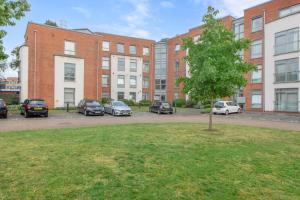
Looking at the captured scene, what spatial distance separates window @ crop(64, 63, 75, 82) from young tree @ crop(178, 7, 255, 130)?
82.4ft

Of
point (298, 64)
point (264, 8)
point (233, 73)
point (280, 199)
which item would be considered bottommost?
point (280, 199)

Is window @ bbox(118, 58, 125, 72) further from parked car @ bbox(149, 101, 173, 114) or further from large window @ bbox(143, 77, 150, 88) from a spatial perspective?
parked car @ bbox(149, 101, 173, 114)

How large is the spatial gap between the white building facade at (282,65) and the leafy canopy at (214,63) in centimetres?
1936

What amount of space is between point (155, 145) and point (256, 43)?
30634 mm

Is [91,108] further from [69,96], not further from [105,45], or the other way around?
[105,45]

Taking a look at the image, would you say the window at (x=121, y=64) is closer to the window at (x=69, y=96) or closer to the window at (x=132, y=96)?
the window at (x=132, y=96)

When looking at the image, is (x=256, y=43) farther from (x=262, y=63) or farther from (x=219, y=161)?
(x=219, y=161)

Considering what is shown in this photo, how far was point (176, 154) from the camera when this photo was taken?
8.00 m

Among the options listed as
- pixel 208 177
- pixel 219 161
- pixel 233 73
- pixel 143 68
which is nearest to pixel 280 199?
pixel 208 177

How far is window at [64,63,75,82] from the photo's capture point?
3566 cm

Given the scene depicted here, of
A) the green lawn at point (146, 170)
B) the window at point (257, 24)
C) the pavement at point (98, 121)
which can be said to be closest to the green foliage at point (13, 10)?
the green lawn at point (146, 170)

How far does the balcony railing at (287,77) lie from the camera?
95.5 feet

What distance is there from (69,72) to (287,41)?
88.7 feet

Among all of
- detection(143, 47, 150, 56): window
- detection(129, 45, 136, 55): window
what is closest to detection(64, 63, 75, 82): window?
detection(129, 45, 136, 55): window
